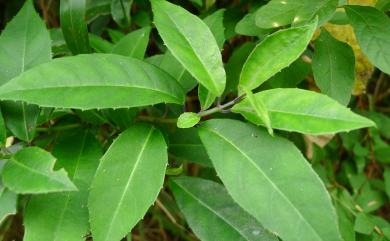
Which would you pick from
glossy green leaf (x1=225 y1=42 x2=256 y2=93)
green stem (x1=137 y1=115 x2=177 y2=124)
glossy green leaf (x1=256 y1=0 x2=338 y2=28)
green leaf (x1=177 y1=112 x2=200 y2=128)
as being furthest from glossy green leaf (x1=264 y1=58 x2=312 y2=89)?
green leaf (x1=177 y1=112 x2=200 y2=128)

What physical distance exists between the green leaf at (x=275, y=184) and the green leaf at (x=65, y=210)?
0.97 ft

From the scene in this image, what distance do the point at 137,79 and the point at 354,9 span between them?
58cm

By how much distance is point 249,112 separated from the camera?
0.90m

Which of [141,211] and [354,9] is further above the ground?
[354,9]

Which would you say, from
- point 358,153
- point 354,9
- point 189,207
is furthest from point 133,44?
point 358,153

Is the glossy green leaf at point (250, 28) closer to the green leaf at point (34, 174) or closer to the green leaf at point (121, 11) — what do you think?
the green leaf at point (121, 11)

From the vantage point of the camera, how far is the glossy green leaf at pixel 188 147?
119cm

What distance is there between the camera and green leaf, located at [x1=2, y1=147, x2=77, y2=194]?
78 cm

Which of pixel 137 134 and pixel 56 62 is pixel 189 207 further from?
pixel 56 62

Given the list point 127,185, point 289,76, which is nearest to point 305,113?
point 127,185

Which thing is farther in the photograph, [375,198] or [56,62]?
[375,198]

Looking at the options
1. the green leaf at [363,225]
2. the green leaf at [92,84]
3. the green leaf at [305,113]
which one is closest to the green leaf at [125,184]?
the green leaf at [92,84]

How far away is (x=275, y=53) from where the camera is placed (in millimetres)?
897

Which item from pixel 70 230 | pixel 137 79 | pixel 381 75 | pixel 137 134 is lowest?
pixel 381 75
